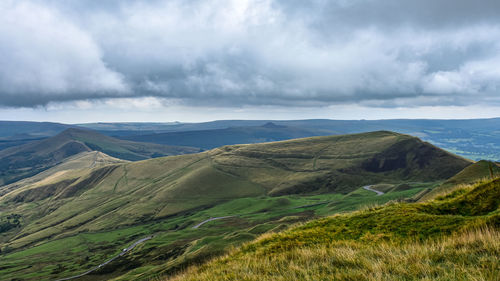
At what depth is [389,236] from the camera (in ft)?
44.1

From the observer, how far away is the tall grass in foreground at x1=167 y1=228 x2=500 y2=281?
8.24 metres

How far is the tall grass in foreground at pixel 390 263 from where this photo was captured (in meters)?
8.24

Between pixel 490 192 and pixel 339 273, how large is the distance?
1127 cm

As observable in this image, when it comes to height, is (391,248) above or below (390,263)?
below

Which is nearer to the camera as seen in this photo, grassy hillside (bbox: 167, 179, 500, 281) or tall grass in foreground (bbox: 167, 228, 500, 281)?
tall grass in foreground (bbox: 167, 228, 500, 281)

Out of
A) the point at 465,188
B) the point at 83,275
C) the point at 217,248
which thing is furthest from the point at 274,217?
the point at 465,188

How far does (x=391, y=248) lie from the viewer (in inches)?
438

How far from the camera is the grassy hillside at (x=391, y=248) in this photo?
867 cm

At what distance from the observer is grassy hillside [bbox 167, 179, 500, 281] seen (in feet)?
28.4

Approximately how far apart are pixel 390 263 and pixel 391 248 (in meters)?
1.92

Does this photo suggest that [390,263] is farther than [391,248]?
No

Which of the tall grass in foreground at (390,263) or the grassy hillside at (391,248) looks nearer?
the tall grass in foreground at (390,263)

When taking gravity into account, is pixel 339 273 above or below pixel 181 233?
above

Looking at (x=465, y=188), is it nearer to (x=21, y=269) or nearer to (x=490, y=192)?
(x=490, y=192)
